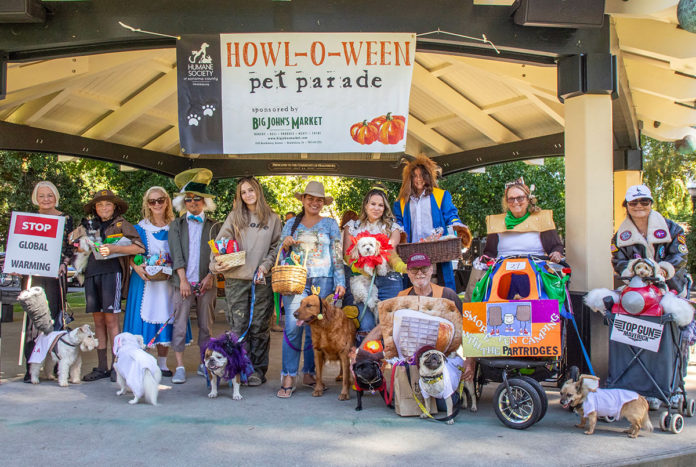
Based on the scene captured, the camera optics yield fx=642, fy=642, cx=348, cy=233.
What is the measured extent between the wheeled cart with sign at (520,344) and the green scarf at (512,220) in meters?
0.61

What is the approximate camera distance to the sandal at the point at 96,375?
6906 millimetres

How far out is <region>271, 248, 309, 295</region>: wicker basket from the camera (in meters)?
5.94

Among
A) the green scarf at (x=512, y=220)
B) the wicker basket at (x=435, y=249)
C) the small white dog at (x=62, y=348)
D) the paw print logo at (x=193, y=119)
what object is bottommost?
the small white dog at (x=62, y=348)

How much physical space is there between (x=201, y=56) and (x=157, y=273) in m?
2.37

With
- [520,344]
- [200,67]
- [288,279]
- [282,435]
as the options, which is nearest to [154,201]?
[200,67]

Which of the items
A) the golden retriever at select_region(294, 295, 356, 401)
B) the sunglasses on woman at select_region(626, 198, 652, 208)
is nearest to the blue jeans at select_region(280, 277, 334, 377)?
the golden retriever at select_region(294, 295, 356, 401)

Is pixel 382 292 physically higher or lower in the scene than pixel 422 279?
lower

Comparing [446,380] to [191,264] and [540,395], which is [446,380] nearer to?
[540,395]

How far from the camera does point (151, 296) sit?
716cm

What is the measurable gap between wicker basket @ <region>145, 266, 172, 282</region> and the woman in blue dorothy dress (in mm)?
66

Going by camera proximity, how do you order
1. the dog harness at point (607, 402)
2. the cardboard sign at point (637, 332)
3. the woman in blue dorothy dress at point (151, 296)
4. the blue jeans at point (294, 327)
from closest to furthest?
the dog harness at point (607, 402), the cardboard sign at point (637, 332), the blue jeans at point (294, 327), the woman in blue dorothy dress at point (151, 296)

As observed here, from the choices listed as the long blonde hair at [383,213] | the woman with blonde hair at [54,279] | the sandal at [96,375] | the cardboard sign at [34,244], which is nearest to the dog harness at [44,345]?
the woman with blonde hair at [54,279]

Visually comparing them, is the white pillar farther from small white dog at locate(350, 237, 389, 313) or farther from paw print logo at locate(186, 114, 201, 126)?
paw print logo at locate(186, 114, 201, 126)

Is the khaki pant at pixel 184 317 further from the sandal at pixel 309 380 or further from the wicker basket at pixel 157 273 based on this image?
the sandal at pixel 309 380
